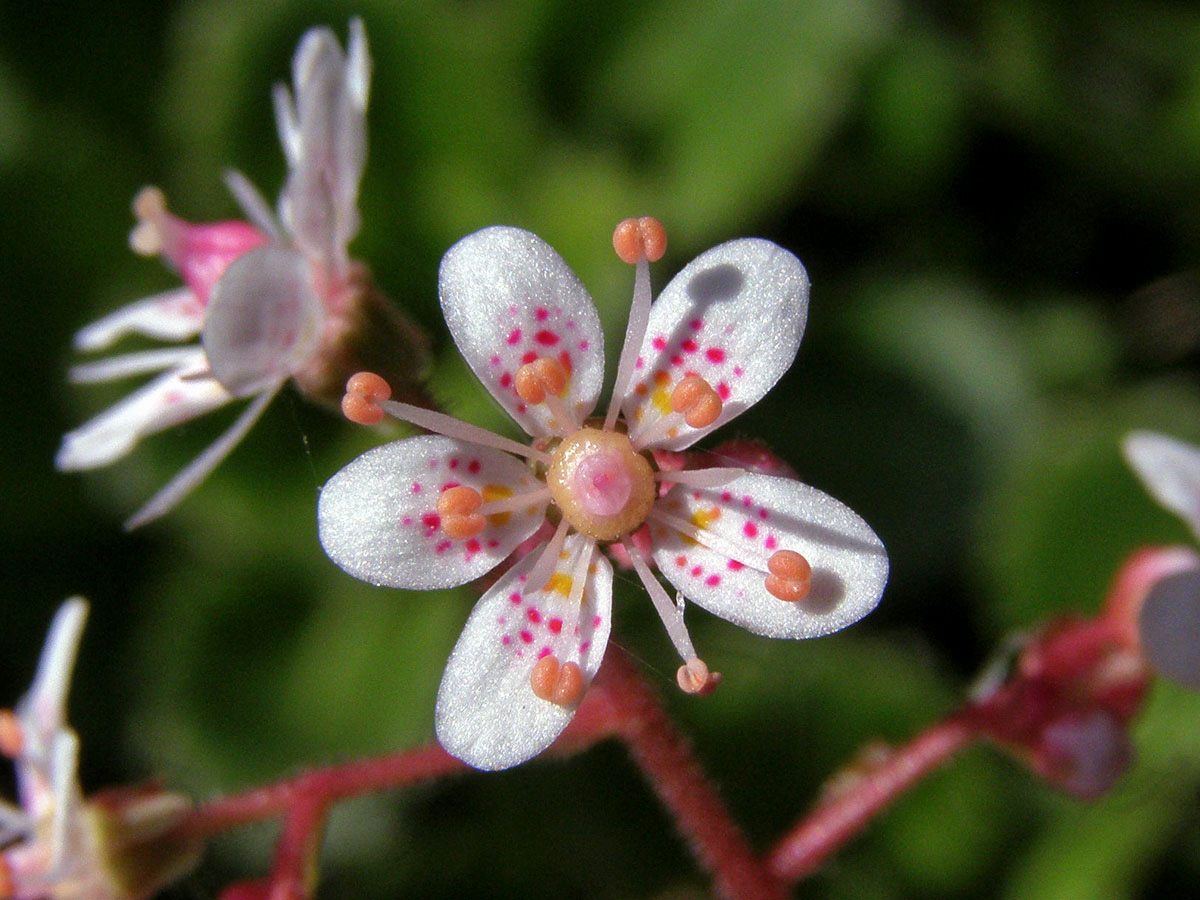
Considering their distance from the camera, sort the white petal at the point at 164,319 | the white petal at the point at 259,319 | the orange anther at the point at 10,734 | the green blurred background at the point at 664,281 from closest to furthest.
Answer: the white petal at the point at 259,319
the orange anther at the point at 10,734
the white petal at the point at 164,319
the green blurred background at the point at 664,281

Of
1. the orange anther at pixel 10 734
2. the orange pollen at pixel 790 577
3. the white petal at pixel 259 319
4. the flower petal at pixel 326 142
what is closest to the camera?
the orange pollen at pixel 790 577

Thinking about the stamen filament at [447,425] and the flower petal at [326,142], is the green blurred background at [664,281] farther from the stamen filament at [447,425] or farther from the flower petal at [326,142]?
the stamen filament at [447,425]

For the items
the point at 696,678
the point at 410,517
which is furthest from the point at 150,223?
the point at 696,678

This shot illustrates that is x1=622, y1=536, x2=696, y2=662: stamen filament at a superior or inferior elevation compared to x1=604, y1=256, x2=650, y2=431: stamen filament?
inferior

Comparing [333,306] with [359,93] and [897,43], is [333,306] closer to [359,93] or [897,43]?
[359,93]

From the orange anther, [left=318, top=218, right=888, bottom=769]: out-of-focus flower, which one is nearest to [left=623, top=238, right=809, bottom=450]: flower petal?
[left=318, top=218, right=888, bottom=769]: out-of-focus flower

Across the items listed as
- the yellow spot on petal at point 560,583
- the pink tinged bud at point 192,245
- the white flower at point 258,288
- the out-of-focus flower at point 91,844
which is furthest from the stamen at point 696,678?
the pink tinged bud at point 192,245

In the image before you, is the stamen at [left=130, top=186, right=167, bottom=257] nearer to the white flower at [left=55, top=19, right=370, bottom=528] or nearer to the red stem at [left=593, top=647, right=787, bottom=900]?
the white flower at [left=55, top=19, right=370, bottom=528]
